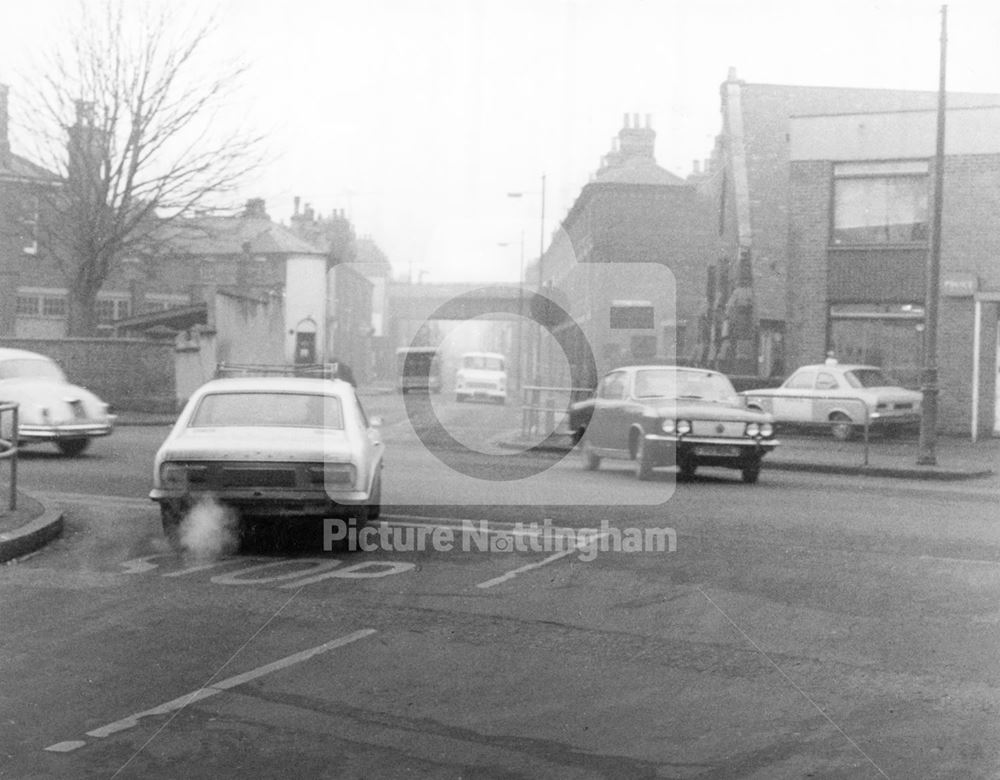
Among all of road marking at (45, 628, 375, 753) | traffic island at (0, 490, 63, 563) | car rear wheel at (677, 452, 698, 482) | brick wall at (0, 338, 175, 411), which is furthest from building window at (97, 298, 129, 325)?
road marking at (45, 628, 375, 753)

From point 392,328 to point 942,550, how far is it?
8221cm

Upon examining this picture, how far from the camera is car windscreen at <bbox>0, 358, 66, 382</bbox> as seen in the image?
21.2 m

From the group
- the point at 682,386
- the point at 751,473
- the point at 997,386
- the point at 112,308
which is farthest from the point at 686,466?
the point at 112,308

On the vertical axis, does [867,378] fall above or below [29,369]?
above

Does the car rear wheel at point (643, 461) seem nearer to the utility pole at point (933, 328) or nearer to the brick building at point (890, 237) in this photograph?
the utility pole at point (933, 328)

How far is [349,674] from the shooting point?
21.1 feet

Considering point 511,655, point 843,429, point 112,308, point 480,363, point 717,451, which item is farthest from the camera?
point 112,308

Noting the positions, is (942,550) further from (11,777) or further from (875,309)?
(875,309)

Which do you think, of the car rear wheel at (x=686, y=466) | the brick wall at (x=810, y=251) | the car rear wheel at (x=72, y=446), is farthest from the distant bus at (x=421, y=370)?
the car rear wheel at (x=686, y=466)

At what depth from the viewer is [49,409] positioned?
19.9 metres

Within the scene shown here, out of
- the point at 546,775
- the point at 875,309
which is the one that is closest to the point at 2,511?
the point at 546,775

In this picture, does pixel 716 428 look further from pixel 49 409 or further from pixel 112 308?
pixel 112 308

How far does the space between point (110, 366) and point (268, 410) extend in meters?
24.3

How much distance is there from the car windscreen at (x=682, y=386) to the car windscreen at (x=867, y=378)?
10364mm
